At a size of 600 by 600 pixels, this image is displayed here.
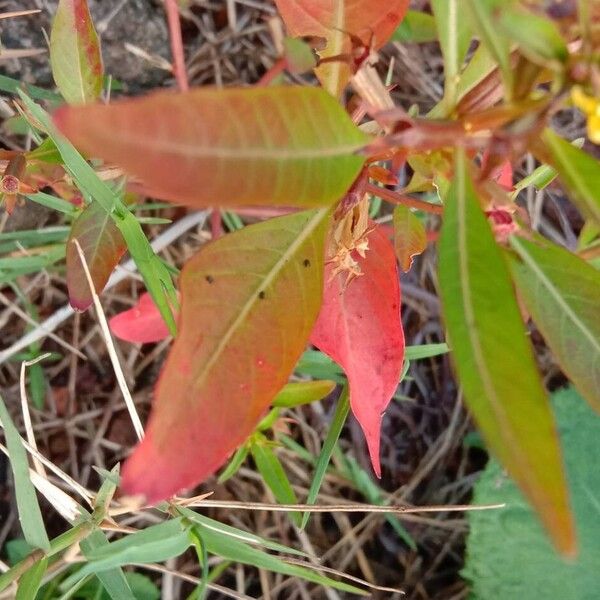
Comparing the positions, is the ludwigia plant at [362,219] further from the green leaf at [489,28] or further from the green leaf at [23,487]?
the green leaf at [23,487]

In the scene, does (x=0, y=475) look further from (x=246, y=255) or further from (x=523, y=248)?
(x=523, y=248)

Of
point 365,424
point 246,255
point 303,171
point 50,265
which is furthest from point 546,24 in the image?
point 50,265

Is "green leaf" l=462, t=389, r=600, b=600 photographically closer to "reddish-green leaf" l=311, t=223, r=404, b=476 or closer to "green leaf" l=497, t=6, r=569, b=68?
"reddish-green leaf" l=311, t=223, r=404, b=476

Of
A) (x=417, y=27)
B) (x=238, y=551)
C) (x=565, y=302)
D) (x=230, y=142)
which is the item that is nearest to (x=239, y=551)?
(x=238, y=551)

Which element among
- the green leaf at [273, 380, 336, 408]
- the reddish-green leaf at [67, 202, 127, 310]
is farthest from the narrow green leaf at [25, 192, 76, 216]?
the green leaf at [273, 380, 336, 408]

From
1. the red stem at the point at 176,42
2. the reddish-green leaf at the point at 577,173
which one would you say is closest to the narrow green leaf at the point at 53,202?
the red stem at the point at 176,42

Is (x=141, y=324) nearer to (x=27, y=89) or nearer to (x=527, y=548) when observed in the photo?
(x=27, y=89)
